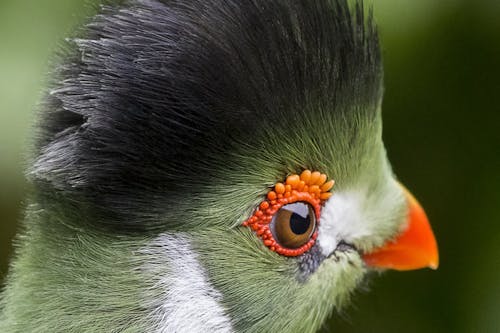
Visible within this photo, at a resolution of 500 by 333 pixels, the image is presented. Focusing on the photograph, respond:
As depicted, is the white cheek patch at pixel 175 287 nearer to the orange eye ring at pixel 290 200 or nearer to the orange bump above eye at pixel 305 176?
the orange eye ring at pixel 290 200

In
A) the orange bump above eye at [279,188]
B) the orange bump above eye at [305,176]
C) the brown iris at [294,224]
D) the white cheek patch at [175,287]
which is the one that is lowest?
the white cheek patch at [175,287]

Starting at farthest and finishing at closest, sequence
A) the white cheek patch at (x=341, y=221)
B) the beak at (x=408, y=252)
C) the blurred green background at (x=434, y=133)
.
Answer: the blurred green background at (x=434, y=133)
the beak at (x=408, y=252)
the white cheek patch at (x=341, y=221)

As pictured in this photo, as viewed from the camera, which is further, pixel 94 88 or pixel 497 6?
pixel 497 6

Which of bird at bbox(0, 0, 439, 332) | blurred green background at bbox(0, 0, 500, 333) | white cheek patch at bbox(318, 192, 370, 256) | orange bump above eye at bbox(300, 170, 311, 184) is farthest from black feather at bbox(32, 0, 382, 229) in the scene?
blurred green background at bbox(0, 0, 500, 333)

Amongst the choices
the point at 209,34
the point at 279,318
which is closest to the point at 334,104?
the point at 209,34

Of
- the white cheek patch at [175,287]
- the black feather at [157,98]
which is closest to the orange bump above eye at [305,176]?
the black feather at [157,98]

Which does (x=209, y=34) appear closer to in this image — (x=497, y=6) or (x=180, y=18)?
(x=180, y=18)

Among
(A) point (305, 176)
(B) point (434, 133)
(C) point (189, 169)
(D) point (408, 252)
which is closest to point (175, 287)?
(C) point (189, 169)
